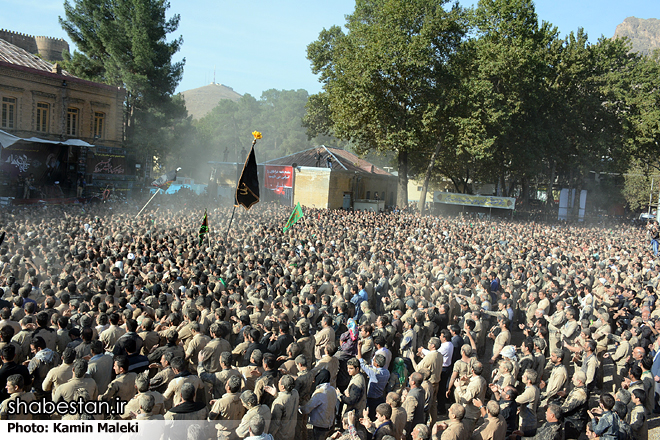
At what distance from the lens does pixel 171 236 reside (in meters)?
14.0

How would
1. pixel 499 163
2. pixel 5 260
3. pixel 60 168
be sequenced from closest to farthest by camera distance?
1. pixel 5 260
2. pixel 60 168
3. pixel 499 163

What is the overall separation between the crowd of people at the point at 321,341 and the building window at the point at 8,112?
18088 mm

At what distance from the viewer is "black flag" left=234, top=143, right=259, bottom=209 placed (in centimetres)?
1220

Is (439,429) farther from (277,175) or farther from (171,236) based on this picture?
(277,175)

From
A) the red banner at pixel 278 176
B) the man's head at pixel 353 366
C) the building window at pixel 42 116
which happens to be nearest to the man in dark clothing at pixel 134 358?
the man's head at pixel 353 366

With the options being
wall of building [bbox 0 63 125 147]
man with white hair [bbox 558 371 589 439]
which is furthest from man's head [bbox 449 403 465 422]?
wall of building [bbox 0 63 125 147]

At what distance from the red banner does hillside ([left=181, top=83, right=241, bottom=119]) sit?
128 meters

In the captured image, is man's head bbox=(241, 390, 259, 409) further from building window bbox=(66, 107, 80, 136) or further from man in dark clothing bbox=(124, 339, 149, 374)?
building window bbox=(66, 107, 80, 136)

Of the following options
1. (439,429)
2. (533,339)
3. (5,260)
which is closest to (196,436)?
(439,429)

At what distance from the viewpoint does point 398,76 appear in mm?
30484

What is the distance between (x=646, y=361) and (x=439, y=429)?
11.6ft

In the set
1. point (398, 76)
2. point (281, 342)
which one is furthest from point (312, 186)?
point (281, 342)

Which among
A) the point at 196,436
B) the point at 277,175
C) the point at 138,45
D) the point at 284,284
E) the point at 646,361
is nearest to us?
the point at 196,436

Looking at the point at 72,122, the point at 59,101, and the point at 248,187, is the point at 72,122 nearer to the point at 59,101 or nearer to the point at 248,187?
the point at 59,101
